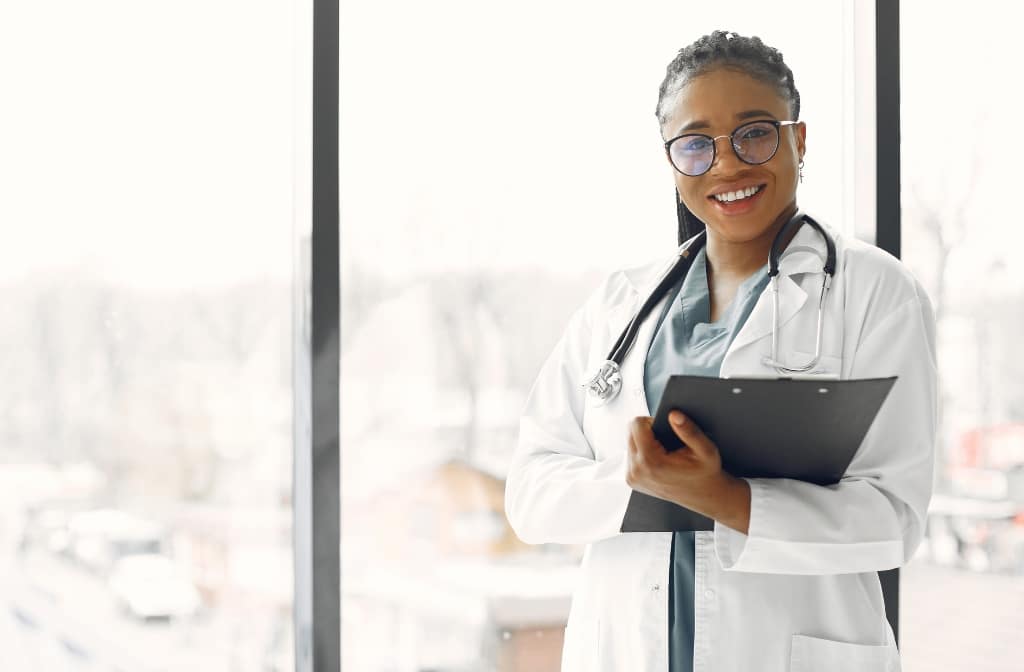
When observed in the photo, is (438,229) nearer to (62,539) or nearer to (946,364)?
(62,539)

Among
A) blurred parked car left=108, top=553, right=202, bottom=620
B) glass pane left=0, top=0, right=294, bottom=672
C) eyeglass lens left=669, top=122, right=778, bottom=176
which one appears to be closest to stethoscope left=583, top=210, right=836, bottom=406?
eyeglass lens left=669, top=122, right=778, bottom=176

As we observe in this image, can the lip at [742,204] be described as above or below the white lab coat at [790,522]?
above

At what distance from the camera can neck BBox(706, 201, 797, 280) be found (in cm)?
137

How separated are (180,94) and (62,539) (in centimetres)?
84

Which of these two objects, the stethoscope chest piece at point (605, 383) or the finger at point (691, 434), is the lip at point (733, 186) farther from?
the finger at point (691, 434)

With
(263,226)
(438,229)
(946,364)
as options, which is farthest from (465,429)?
(946,364)

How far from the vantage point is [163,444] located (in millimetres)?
1794

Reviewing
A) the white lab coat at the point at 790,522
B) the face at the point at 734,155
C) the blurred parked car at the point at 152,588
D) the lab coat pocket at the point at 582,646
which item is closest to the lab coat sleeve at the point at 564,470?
the white lab coat at the point at 790,522

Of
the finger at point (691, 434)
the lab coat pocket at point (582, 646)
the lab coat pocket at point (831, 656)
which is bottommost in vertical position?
the lab coat pocket at point (582, 646)

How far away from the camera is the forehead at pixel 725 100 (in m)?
1.31

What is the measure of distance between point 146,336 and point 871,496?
129 centimetres

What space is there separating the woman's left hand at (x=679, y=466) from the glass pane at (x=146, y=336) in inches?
37.9

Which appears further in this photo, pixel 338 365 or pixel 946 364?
pixel 946 364

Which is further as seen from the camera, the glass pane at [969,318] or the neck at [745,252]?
the glass pane at [969,318]
